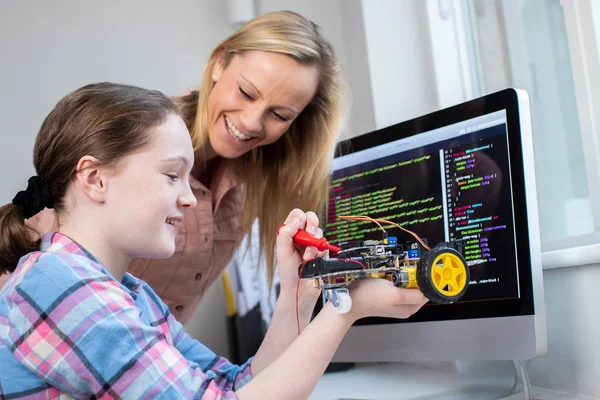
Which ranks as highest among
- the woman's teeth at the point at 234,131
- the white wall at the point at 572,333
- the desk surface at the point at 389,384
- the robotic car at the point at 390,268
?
the woman's teeth at the point at 234,131

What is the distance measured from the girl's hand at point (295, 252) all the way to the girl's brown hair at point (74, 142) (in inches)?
8.5

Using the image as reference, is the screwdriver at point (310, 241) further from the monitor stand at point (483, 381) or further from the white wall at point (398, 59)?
the white wall at point (398, 59)

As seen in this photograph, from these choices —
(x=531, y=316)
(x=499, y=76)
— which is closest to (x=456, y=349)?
(x=531, y=316)

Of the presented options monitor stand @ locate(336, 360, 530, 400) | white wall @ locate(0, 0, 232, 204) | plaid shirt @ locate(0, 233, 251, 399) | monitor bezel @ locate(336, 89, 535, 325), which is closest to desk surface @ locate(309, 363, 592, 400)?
monitor stand @ locate(336, 360, 530, 400)

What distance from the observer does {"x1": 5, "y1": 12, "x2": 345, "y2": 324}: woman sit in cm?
124

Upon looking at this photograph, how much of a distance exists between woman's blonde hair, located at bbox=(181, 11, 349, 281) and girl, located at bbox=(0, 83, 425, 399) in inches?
15.5

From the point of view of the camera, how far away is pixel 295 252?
89cm

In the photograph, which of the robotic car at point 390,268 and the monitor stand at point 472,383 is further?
the monitor stand at point 472,383

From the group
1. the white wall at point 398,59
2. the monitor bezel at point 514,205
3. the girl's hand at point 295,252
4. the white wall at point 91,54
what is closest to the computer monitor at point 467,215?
the monitor bezel at point 514,205

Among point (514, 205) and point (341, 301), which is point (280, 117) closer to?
point (514, 205)

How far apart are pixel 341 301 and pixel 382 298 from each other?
0.05 metres

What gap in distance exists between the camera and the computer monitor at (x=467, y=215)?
945 mm

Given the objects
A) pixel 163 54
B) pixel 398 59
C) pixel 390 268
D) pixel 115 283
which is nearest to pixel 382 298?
pixel 390 268

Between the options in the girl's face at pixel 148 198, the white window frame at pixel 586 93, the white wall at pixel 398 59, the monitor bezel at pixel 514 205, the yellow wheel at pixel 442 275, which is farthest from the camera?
the white wall at pixel 398 59
